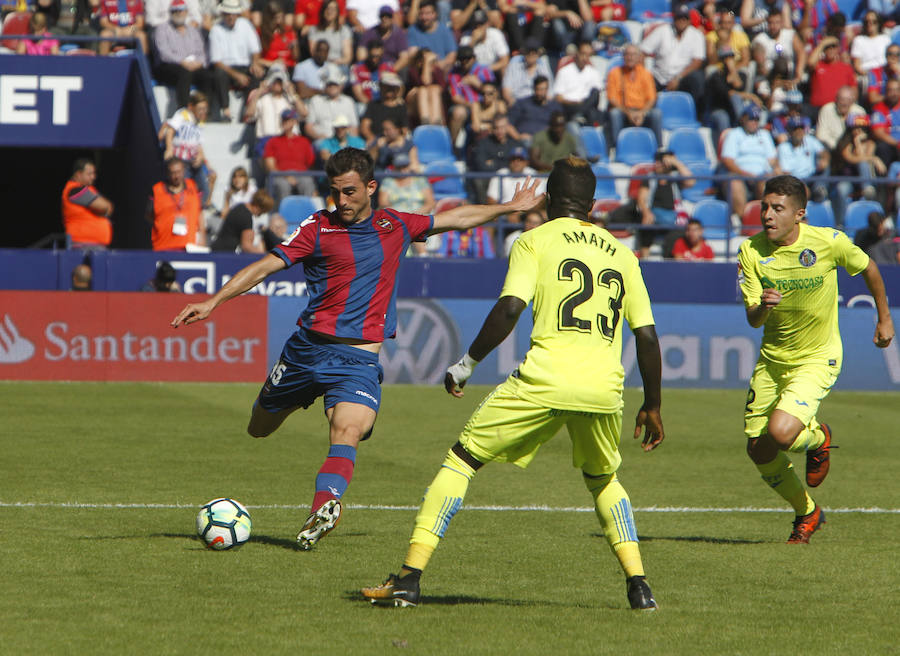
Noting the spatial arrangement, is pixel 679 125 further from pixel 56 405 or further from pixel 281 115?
pixel 56 405

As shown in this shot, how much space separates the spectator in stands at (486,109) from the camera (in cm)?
2195

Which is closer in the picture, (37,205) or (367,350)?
(367,350)

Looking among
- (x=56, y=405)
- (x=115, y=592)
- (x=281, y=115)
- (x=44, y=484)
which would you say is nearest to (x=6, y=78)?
(x=281, y=115)

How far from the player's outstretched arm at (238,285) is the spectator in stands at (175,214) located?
12.5 metres

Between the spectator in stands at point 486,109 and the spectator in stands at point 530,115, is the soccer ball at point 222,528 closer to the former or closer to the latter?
the spectator in stands at point 486,109

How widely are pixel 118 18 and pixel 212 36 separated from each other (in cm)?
159

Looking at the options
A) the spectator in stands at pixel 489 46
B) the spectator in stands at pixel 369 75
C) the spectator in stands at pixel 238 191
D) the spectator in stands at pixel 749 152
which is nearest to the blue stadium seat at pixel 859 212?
the spectator in stands at pixel 749 152

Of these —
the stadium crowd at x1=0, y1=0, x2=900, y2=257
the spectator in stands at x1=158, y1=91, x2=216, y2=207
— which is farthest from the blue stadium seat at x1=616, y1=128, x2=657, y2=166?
the spectator in stands at x1=158, y1=91, x2=216, y2=207

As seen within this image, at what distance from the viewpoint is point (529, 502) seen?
9.34 metres

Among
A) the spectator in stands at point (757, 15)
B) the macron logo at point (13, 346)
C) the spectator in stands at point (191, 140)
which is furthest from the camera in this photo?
the spectator in stands at point (757, 15)

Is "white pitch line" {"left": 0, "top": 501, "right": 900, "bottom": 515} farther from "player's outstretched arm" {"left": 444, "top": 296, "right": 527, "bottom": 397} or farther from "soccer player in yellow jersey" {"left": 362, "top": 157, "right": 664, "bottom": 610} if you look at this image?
"player's outstretched arm" {"left": 444, "top": 296, "right": 527, "bottom": 397}

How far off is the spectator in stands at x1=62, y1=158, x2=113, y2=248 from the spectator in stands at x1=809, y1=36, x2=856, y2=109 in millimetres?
12676

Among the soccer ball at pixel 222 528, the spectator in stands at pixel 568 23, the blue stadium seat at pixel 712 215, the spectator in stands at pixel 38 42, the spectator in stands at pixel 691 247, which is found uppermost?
the spectator in stands at pixel 568 23

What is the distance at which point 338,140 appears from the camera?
20.7 meters
